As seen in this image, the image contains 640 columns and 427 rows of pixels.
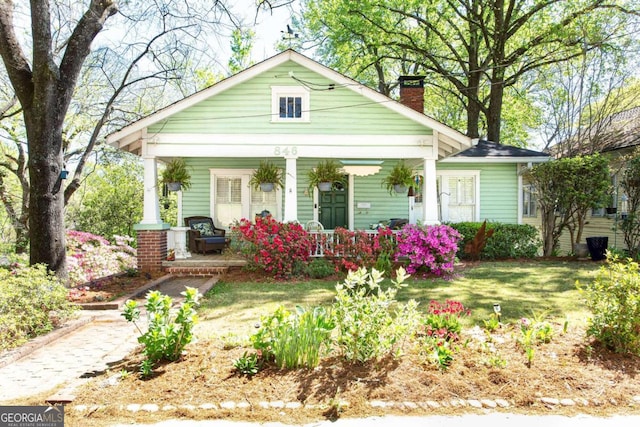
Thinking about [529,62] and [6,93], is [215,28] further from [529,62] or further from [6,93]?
[529,62]

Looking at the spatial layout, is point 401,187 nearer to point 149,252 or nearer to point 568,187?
point 568,187

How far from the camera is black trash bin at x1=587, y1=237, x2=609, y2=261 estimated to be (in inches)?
431

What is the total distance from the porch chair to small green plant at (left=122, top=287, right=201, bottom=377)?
760 centimetres

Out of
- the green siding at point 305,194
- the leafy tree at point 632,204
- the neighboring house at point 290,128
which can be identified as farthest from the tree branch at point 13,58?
the leafy tree at point 632,204

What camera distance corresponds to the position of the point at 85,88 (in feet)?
53.4

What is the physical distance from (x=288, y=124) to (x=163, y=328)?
7560 mm

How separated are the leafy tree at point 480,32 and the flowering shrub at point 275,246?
29.8 feet

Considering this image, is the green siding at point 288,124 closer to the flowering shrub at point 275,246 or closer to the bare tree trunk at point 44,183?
the flowering shrub at point 275,246

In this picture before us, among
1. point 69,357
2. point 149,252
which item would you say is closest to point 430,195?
point 149,252

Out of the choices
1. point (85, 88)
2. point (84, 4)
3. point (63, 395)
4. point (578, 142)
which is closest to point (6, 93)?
point (85, 88)

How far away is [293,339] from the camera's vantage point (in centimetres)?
368

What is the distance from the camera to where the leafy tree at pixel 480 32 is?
15.2 m

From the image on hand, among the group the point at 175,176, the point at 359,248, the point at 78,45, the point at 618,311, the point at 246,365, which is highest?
the point at 78,45

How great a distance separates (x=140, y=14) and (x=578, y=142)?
13.8m
